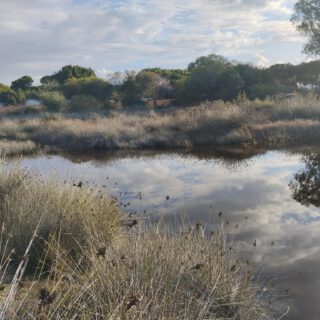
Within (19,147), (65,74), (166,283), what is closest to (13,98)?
(65,74)

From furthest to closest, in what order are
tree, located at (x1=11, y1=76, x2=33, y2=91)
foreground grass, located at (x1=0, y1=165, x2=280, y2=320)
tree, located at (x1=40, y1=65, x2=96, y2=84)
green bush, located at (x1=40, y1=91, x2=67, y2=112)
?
tree, located at (x1=40, y1=65, x2=96, y2=84) < tree, located at (x1=11, y1=76, x2=33, y2=91) < green bush, located at (x1=40, y1=91, x2=67, y2=112) < foreground grass, located at (x1=0, y1=165, x2=280, y2=320)

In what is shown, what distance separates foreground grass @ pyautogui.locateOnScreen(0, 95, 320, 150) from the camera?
1927 centimetres

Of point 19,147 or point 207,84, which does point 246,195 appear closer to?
point 19,147

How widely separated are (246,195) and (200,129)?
411 inches

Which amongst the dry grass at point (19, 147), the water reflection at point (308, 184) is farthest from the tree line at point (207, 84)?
the water reflection at point (308, 184)

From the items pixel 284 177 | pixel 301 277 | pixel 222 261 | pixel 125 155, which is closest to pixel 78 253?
pixel 222 261

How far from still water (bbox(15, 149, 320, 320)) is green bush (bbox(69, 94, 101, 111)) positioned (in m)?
16.4

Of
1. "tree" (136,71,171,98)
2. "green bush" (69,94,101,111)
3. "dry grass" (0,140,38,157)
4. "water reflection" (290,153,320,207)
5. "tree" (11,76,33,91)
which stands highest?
"tree" (11,76,33,91)

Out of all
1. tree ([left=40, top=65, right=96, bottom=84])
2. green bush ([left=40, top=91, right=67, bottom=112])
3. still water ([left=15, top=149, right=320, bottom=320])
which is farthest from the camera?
tree ([left=40, top=65, right=96, bottom=84])

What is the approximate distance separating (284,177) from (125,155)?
755 cm

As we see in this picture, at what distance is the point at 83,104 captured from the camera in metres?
34.9

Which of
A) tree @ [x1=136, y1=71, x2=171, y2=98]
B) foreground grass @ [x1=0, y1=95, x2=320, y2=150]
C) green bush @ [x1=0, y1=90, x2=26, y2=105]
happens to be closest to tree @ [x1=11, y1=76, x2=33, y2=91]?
green bush @ [x1=0, y1=90, x2=26, y2=105]

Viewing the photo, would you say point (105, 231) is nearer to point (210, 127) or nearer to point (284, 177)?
point (284, 177)

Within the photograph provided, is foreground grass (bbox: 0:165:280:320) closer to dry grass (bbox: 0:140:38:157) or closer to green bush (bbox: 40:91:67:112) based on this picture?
dry grass (bbox: 0:140:38:157)
